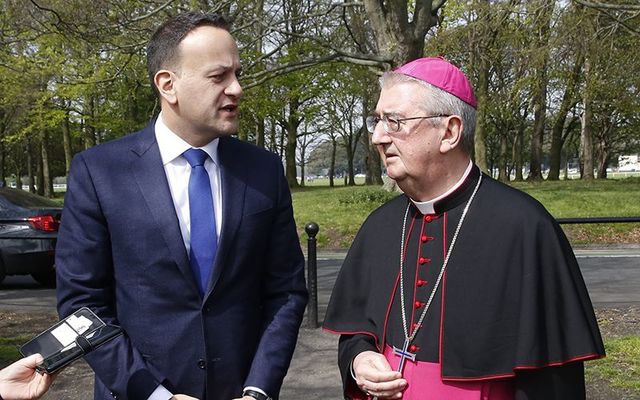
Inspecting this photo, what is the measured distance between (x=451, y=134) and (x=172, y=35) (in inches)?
44.2

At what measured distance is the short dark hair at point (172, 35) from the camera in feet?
8.73

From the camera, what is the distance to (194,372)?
8.75 feet

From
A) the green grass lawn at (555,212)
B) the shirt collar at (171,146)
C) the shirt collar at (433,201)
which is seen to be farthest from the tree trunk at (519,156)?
the shirt collar at (171,146)

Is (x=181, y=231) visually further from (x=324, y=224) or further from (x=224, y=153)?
(x=324, y=224)

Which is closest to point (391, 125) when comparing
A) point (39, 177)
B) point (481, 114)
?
point (481, 114)

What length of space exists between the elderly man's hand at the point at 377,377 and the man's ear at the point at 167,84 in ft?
4.06

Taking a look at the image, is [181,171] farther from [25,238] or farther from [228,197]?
[25,238]

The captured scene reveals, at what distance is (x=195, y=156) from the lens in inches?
109

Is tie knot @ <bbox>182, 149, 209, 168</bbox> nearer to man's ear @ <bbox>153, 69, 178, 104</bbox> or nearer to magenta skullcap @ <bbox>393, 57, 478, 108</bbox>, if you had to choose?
man's ear @ <bbox>153, 69, 178, 104</bbox>

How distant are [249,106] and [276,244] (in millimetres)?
25431

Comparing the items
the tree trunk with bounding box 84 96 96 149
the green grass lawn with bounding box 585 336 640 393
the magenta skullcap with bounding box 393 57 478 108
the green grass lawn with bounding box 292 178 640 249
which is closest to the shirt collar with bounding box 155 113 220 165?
the magenta skullcap with bounding box 393 57 478 108

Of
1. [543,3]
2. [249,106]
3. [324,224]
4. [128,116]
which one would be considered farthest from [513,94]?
[128,116]

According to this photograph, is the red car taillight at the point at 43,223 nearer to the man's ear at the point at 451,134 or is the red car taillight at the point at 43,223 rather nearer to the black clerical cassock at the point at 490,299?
the black clerical cassock at the point at 490,299

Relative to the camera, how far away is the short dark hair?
8.73ft
